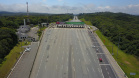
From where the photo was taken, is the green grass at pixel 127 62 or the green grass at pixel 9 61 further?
the green grass at pixel 127 62

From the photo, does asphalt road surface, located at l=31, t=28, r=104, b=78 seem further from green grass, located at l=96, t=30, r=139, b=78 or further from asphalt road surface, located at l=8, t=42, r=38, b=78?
green grass, located at l=96, t=30, r=139, b=78

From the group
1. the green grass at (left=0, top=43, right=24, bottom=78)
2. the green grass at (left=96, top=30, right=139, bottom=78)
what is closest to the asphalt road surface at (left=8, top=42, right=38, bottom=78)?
the green grass at (left=0, top=43, right=24, bottom=78)

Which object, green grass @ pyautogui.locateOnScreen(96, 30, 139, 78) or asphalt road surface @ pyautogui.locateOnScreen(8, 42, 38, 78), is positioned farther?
green grass @ pyautogui.locateOnScreen(96, 30, 139, 78)

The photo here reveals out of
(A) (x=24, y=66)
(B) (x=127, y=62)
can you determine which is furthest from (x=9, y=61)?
(B) (x=127, y=62)

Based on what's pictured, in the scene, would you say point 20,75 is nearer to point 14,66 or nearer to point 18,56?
point 14,66

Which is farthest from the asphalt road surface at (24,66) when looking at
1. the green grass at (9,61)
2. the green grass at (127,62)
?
the green grass at (127,62)

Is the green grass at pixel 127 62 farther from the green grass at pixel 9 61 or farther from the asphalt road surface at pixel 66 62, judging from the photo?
the green grass at pixel 9 61

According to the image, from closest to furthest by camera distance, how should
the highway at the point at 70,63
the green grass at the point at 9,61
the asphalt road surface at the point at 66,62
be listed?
1. the green grass at the point at 9,61
2. the highway at the point at 70,63
3. the asphalt road surface at the point at 66,62

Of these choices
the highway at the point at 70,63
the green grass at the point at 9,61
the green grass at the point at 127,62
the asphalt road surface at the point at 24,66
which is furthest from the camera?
the green grass at the point at 127,62

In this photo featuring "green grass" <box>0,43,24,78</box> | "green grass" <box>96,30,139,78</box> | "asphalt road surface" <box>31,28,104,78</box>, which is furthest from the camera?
"green grass" <box>96,30,139,78</box>

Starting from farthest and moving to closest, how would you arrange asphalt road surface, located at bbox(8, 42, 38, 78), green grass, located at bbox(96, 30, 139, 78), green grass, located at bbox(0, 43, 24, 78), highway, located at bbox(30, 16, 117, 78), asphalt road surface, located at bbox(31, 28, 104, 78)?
Result: 1. green grass, located at bbox(96, 30, 139, 78)
2. asphalt road surface, located at bbox(31, 28, 104, 78)
3. highway, located at bbox(30, 16, 117, 78)
4. green grass, located at bbox(0, 43, 24, 78)
5. asphalt road surface, located at bbox(8, 42, 38, 78)
